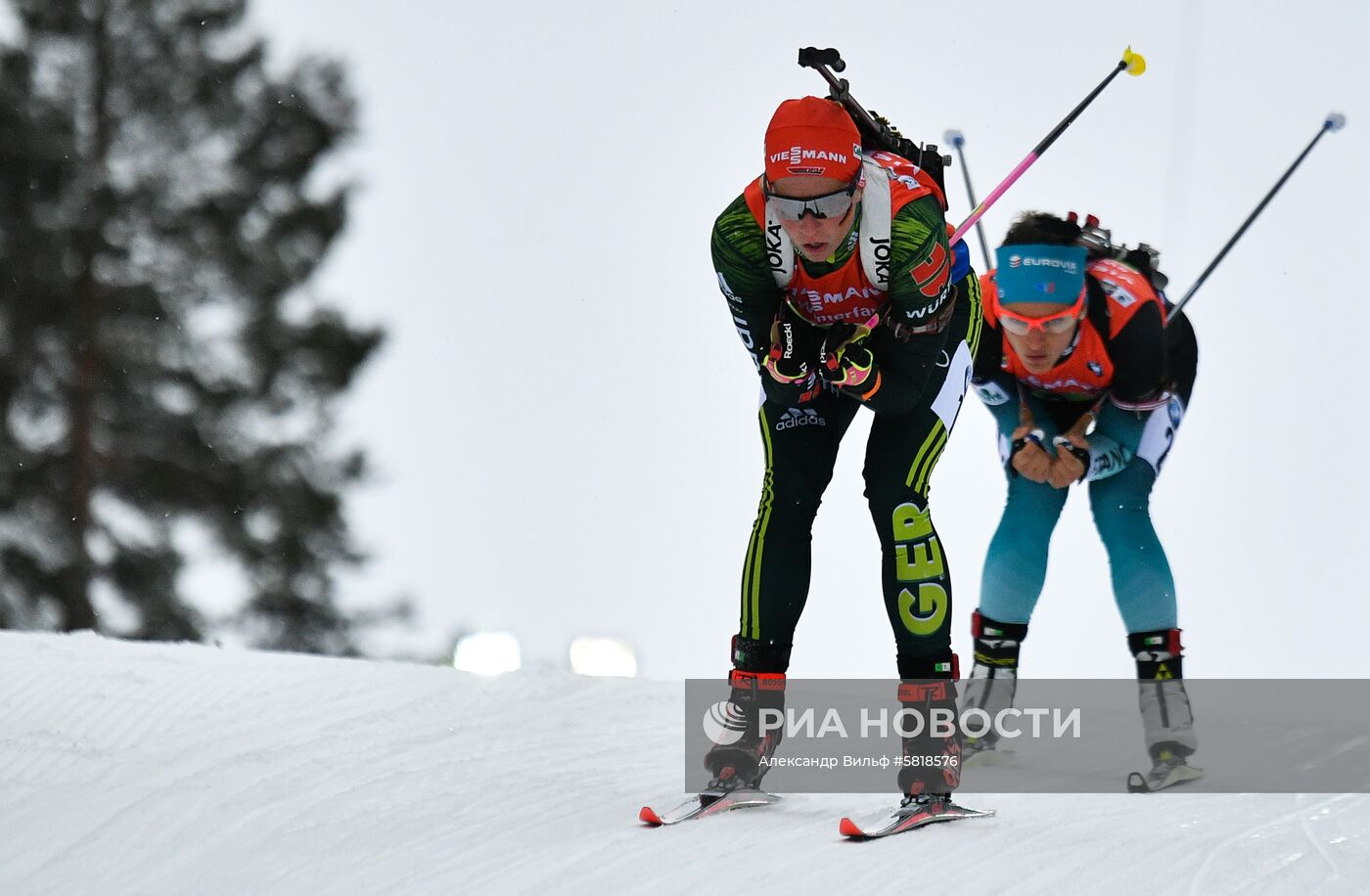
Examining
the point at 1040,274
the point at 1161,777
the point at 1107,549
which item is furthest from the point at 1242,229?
the point at 1161,777

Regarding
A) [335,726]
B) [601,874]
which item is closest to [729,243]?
[601,874]

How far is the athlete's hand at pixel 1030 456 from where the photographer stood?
518 centimetres

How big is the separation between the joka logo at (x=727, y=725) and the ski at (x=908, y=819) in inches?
16.1

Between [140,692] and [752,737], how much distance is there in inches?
91.0

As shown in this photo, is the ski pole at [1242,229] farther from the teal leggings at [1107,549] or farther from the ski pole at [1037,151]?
the ski pole at [1037,151]

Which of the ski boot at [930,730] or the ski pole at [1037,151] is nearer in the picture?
the ski boot at [930,730]

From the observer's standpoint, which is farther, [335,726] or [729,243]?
[335,726]

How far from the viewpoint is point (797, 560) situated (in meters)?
4.05

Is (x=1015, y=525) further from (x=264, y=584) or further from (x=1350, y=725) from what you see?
(x=264, y=584)

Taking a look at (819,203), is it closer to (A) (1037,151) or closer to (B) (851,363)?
(B) (851,363)

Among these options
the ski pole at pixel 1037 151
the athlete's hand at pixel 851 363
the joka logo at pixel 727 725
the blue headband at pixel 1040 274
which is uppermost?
the ski pole at pixel 1037 151

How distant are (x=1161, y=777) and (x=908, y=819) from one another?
53.1 inches

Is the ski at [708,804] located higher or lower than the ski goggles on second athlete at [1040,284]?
lower

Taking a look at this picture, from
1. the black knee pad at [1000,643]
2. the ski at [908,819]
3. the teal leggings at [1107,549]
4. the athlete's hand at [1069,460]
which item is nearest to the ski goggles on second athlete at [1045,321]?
the athlete's hand at [1069,460]
